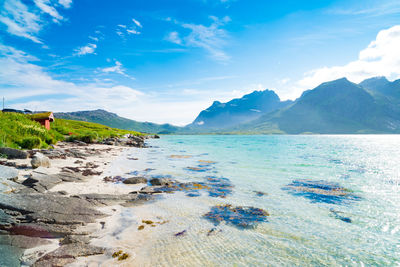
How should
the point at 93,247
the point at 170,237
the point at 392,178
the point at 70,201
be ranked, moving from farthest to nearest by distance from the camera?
the point at 392,178 → the point at 70,201 → the point at 170,237 → the point at 93,247

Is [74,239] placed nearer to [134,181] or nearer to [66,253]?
[66,253]

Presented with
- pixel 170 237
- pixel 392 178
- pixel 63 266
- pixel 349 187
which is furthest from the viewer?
pixel 392 178

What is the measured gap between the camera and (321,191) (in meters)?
16.7

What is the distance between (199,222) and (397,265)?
790 centimetres

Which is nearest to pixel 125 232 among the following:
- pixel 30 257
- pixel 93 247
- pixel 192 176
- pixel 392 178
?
pixel 93 247

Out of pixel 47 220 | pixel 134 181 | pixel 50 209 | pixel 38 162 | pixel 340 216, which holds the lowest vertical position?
pixel 340 216

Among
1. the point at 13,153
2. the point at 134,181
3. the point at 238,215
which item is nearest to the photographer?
the point at 238,215

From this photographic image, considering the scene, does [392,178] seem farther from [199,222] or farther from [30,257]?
[30,257]

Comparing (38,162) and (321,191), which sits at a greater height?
(38,162)

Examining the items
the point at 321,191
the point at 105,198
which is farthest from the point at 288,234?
the point at 105,198

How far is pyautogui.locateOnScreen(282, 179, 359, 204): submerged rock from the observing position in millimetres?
14641

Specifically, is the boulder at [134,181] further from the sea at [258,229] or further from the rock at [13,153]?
the rock at [13,153]

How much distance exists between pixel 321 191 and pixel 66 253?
18203mm

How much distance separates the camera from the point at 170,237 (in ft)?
27.2
